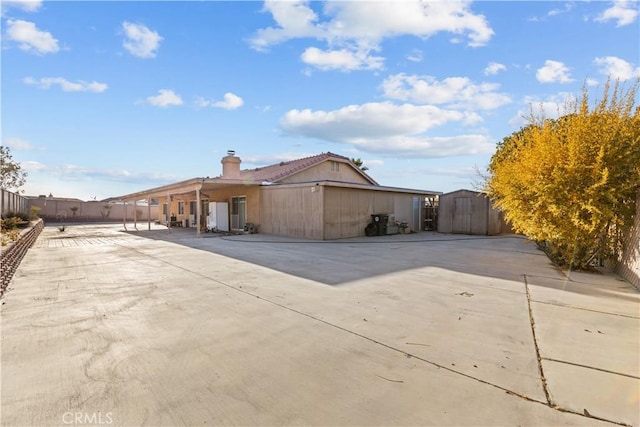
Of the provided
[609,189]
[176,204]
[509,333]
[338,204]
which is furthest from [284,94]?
[176,204]

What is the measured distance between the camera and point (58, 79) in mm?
8984

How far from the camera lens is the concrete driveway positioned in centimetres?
199

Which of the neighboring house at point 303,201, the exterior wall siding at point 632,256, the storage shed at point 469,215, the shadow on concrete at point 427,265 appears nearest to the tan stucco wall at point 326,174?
the neighboring house at point 303,201

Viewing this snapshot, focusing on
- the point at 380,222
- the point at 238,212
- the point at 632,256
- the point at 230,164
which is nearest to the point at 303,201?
the point at 380,222

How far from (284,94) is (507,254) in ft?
31.5

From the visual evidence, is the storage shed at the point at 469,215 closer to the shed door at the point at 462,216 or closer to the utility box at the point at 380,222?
the shed door at the point at 462,216

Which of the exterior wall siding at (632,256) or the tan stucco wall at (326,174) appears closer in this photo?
the exterior wall siding at (632,256)

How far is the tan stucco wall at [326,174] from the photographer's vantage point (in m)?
18.1

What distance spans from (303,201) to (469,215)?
8.97m

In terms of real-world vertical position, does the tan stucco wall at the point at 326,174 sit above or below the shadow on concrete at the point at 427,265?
above

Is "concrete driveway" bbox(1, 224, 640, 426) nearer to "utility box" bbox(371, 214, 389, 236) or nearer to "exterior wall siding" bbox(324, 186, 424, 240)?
"exterior wall siding" bbox(324, 186, 424, 240)

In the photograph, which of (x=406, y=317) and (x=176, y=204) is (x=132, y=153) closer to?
(x=176, y=204)

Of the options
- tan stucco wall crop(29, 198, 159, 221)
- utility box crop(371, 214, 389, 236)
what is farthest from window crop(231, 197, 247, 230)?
tan stucco wall crop(29, 198, 159, 221)

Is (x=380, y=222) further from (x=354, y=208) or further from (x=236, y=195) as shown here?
(x=236, y=195)
